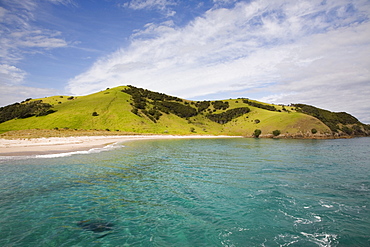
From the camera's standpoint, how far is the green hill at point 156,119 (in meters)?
89.6

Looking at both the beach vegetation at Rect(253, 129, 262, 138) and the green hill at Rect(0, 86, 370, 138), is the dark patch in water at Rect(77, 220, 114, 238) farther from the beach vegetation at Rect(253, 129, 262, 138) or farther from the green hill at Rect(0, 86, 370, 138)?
the beach vegetation at Rect(253, 129, 262, 138)

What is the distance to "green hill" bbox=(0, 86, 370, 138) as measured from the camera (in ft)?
294

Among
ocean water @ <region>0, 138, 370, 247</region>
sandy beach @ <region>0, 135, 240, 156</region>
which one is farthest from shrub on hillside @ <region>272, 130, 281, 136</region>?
sandy beach @ <region>0, 135, 240, 156</region>

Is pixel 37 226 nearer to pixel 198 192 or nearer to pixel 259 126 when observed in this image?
pixel 198 192

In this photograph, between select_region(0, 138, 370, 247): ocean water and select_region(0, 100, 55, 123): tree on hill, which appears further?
select_region(0, 100, 55, 123): tree on hill

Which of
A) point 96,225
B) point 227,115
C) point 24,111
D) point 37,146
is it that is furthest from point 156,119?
point 96,225

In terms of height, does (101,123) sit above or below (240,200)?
above

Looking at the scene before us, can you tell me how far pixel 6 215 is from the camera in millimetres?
10242

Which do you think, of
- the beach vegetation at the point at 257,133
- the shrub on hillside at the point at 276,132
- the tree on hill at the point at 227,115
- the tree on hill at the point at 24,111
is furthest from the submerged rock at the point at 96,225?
the tree on hill at the point at 227,115

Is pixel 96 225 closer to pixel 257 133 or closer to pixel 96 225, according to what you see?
pixel 96 225

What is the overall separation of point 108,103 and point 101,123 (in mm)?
27912

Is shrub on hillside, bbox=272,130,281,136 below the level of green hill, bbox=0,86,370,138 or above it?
below

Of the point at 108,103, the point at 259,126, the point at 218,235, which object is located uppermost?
the point at 108,103

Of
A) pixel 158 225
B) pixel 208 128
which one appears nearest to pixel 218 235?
pixel 158 225
